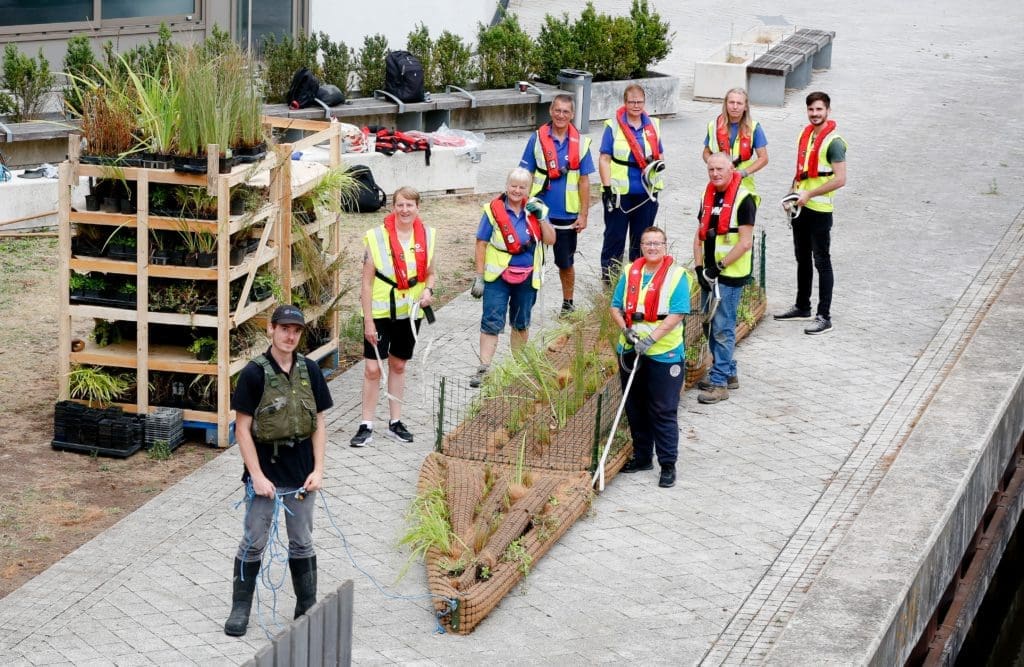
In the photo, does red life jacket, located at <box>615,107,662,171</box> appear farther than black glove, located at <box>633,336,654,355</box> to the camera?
Yes

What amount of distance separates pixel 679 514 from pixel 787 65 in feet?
44.8

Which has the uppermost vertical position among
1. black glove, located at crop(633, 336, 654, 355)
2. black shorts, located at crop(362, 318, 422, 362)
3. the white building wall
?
the white building wall

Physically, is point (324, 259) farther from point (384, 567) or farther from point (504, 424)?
point (384, 567)

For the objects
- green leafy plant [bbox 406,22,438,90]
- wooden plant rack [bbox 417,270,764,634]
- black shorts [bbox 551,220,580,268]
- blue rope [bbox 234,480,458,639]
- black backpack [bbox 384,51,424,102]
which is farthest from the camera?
green leafy plant [bbox 406,22,438,90]

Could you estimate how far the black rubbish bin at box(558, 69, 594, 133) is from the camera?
1991cm

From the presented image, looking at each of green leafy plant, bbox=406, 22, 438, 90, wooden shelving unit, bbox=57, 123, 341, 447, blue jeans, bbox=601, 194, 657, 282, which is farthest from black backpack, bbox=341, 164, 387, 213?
wooden shelving unit, bbox=57, 123, 341, 447

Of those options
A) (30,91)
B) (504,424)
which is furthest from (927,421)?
(30,91)

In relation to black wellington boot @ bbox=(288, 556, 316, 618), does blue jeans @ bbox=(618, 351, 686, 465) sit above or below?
above

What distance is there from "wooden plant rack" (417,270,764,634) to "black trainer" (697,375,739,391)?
0.76 m

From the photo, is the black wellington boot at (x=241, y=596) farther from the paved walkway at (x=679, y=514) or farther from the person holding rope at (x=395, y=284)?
the person holding rope at (x=395, y=284)

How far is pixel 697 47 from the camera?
2548 cm

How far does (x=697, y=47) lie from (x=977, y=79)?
170 inches

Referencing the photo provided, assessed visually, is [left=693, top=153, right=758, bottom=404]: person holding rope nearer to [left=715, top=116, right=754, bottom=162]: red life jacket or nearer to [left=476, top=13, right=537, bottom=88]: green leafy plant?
[left=715, top=116, right=754, bottom=162]: red life jacket

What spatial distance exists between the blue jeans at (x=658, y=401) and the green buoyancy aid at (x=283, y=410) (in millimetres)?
2718
